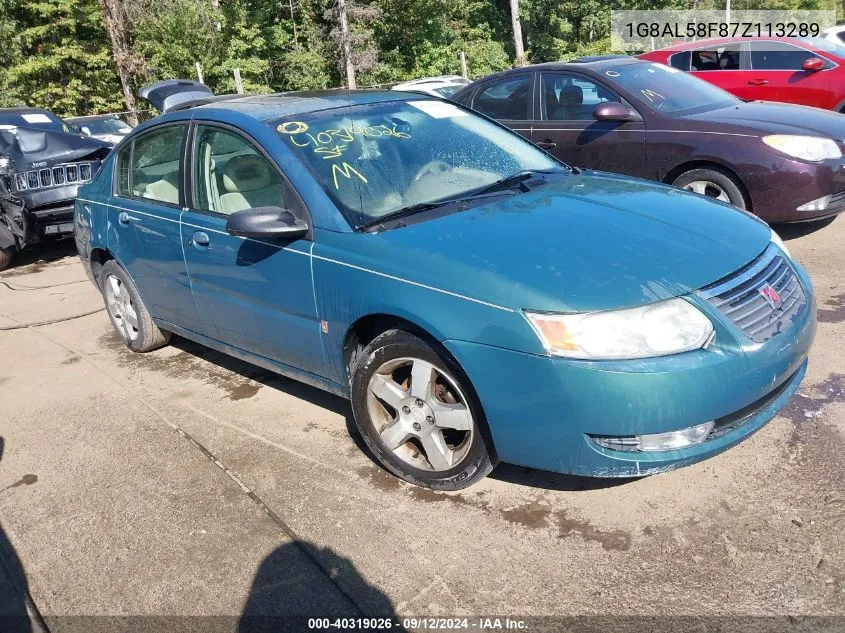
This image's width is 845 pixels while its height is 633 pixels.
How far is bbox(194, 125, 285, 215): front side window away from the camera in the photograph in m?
3.76

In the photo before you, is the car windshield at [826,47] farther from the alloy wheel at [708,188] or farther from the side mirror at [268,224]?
the side mirror at [268,224]

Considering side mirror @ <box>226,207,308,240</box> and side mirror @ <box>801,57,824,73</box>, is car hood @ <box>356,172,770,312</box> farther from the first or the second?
side mirror @ <box>801,57,824,73</box>

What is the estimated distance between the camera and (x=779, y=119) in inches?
244

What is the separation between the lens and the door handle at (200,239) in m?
3.97

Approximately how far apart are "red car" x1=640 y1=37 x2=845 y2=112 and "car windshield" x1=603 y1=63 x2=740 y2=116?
331 centimetres

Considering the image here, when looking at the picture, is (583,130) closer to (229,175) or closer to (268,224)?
(229,175)

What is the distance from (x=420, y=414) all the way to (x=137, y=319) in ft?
8.99

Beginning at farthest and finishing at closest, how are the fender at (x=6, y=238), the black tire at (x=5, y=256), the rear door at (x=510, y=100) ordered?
1. the black tire at (x=5, y=256)
2. the fender at (x=6, y=238)
3. the rear door at (x=510, y=100)

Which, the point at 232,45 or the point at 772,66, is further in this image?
the point at 232,45

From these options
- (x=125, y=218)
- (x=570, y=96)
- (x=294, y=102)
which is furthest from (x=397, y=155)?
(x=570, y=96)

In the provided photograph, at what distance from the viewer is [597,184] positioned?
12.6 feet

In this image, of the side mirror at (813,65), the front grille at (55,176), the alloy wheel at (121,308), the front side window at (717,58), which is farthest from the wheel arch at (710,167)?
the front grille at (55,176)

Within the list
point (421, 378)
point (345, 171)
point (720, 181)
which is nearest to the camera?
point (421, 378)

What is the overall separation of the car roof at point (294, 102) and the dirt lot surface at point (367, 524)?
1.59 metres
